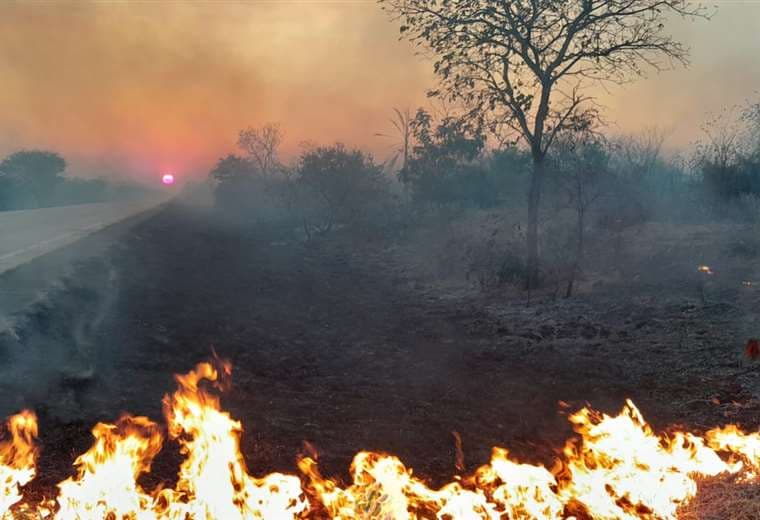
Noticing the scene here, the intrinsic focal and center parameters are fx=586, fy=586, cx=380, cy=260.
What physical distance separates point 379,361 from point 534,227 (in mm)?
9479

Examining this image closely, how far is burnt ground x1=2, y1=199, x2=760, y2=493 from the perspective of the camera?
346 inches

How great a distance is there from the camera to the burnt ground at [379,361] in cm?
878

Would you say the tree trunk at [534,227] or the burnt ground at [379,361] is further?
the tree trunk at [534,227]

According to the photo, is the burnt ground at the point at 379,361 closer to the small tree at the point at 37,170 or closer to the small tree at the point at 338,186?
the small tree at the point at 338,186

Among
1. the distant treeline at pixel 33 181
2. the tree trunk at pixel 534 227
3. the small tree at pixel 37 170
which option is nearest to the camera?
the tree trunk at pixel 534 227

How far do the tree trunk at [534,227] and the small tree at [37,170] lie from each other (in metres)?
61.4

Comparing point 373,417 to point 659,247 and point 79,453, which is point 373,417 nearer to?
point 79,453

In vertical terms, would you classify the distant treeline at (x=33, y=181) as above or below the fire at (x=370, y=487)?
above

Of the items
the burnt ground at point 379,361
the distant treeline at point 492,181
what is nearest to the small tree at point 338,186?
the distant treeline at point 492,181

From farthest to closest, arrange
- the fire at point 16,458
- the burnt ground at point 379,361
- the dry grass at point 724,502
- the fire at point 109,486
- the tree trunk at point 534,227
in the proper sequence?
1. the tree trunk at point 534,227
2. the burnt ground at point 379,361
3. the fire at point 16,458
4. the fire at point 109,486
5. the dry grass at point 724,502

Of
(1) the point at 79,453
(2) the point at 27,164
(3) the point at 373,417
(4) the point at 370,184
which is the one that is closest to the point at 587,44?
(3) the point at 373,417

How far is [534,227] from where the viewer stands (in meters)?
20.5

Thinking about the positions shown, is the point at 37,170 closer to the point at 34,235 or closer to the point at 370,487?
the point at 34,235

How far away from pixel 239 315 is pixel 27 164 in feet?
211
